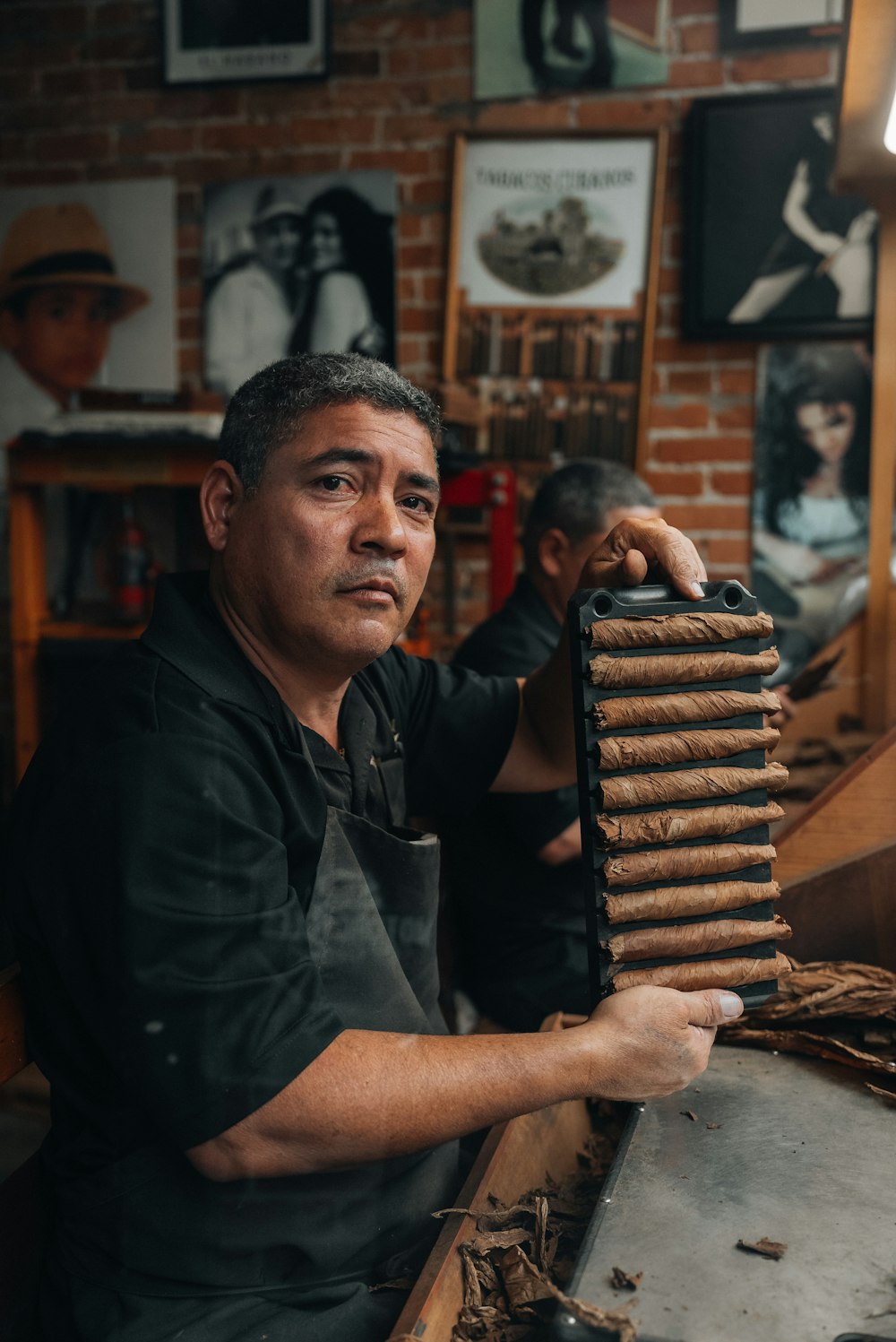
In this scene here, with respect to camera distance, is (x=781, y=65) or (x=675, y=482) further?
(x=675, y=482)

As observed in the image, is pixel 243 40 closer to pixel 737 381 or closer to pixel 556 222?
pixel 556 222

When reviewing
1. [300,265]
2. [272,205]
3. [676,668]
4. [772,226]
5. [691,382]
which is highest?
[272,205]

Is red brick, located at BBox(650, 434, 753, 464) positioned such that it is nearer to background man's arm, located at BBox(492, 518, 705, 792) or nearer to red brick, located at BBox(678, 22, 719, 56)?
red brick, located at BBox(678, 22, 719, 56)

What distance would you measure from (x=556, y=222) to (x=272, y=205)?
3.33 feet

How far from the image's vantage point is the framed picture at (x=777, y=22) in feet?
11.8

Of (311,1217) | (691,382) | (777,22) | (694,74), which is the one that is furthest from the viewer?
(691,382)

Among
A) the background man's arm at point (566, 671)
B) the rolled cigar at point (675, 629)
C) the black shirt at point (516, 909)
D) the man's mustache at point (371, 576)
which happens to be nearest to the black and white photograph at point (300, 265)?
the black shirt at point (516, 909)

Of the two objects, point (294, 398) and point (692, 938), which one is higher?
point (294, 398)

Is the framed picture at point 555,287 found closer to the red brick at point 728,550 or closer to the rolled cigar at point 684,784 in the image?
the red brick at point 728,550

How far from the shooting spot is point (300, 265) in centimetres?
402

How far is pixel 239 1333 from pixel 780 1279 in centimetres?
57

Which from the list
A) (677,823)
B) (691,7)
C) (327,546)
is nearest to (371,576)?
(327,546)

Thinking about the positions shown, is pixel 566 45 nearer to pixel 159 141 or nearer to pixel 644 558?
pixel 159 141

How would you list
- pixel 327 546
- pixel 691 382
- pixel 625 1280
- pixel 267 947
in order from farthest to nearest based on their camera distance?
pixel 691 382 → pixel 327 546 → pixel 267 947 → pixel 625 1280
